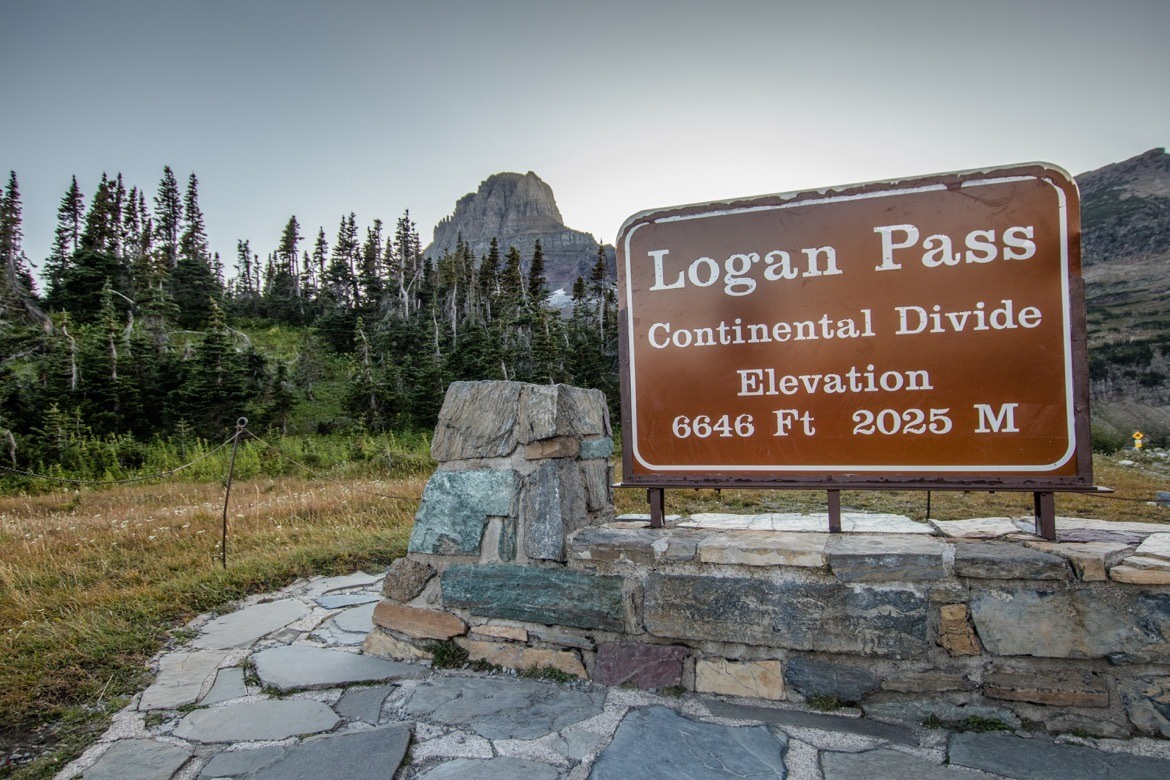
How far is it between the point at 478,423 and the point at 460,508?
42 centimetres

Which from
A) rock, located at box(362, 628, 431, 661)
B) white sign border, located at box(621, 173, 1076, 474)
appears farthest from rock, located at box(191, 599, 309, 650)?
white sign border, located at box(621, 173, 1076, 474)

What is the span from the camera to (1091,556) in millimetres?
2105

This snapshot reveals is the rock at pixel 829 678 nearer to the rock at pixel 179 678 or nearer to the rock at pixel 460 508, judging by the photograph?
the rock at pixel 460 508

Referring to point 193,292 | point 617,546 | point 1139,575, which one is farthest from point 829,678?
point 193,292

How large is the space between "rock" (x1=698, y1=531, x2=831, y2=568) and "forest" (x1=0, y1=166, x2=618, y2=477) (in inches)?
578

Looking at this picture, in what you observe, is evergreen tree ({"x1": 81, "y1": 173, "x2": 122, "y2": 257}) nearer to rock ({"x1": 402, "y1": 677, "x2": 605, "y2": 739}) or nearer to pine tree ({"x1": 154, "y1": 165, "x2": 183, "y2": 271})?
pine tree ({"x1": 154, "y1": 165, "x2": 183, "y2": 271})

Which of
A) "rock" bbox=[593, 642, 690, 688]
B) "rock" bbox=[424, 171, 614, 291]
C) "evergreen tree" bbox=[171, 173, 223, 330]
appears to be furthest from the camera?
"rock" bbox=[424, 171, 614, 291]

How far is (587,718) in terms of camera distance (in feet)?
7.50

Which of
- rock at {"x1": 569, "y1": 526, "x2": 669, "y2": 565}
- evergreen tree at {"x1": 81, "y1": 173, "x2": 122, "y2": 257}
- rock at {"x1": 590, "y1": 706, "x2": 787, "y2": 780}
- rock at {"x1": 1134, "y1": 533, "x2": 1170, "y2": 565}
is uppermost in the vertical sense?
evergreen tree at {"x1": 81, "y1": 173, "x2": 122, "y2": 257}

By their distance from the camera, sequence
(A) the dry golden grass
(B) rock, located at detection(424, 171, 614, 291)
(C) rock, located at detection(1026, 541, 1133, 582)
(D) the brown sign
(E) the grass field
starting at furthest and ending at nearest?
(B) rock, located at detection(424, 171, 614, 291) → (A) the dry golden grass → (E) the grass field → (D) the brown sign → (C) rock, located at detection(1026, 541, 1133, 582)

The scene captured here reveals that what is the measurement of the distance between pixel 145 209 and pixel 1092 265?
14250 centimetres

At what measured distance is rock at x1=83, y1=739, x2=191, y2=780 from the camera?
6.64 ft

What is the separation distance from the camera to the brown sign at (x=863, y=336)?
7.65ft

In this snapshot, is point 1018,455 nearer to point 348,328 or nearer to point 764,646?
point 764,646
